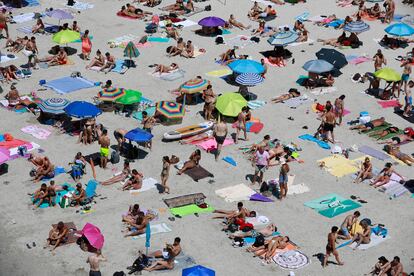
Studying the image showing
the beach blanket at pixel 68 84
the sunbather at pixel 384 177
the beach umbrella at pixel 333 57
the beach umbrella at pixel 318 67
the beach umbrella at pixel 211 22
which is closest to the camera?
the sunbather at pixel 384 177

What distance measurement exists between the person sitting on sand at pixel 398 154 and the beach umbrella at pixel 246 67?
26.0ft

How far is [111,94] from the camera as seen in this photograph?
35.1 m

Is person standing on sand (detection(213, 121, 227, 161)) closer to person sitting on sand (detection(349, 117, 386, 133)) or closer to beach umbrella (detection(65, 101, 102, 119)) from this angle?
beach umbrella (detection(65, 101, 102, 119))

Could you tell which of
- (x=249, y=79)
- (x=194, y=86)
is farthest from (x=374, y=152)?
(x=194, y=86)

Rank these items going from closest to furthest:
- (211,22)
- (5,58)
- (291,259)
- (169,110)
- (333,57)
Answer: (291,259) → (169,110) → (5,58) → (333,57) → (211,22)

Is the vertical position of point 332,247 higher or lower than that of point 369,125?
higher

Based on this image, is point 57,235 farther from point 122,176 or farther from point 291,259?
point 291,259

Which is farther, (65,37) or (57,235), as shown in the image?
(65,37)

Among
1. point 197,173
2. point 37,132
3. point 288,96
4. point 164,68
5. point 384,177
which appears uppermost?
point 384,177

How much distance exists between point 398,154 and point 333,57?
11.4 m

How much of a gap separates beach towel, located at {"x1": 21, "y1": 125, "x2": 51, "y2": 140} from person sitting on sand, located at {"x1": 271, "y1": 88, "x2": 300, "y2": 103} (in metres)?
11.7

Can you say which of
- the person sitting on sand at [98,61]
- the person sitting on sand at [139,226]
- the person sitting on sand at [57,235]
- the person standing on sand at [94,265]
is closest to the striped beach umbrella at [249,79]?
the person sitting on sand at [98,61]

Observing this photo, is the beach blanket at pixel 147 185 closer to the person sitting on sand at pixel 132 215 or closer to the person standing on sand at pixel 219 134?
the person sitting on sand at pixel 132 215

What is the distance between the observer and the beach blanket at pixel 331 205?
93.0 ft
